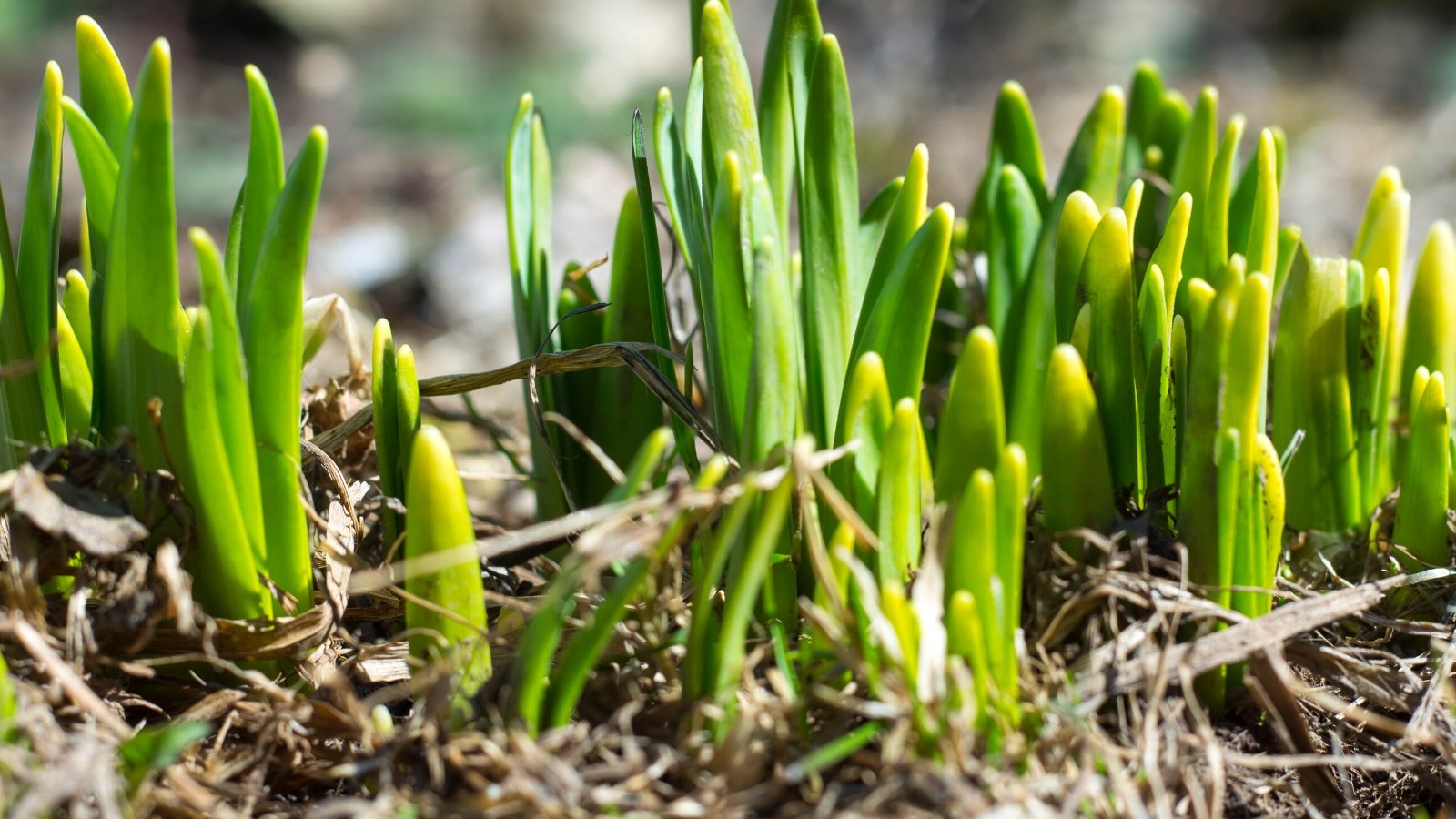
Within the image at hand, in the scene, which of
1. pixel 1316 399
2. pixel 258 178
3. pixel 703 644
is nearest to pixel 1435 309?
pixel 1316 399

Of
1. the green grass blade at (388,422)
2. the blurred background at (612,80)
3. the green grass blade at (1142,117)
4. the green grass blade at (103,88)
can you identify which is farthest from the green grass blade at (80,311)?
the blurred background at (612,80)

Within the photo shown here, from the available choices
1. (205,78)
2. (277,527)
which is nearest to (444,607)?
(277,527)

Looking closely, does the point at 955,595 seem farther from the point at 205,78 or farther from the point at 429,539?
the point at 205,78

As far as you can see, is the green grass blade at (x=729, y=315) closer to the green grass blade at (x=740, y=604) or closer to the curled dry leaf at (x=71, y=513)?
the green grass blade at (x=740, y=604)

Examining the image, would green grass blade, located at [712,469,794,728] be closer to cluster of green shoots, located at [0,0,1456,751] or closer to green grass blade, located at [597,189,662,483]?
cluster of green shoots, located at [0,0,1456,751]

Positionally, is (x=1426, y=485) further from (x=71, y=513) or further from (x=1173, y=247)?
(x=71, y=513)

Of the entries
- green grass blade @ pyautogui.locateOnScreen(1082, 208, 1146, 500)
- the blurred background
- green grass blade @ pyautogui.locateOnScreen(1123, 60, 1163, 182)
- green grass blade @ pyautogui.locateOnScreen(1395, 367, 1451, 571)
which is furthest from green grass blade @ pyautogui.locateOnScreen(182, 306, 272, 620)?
the blurred background
